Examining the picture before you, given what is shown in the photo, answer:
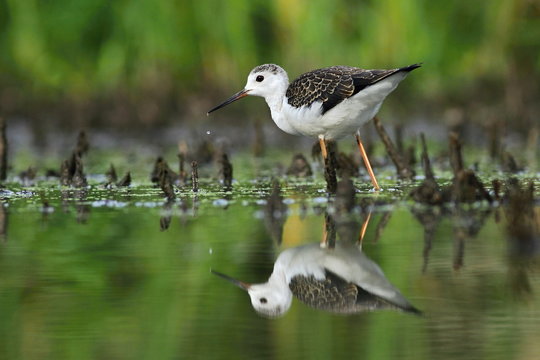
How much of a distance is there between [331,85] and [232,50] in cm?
553

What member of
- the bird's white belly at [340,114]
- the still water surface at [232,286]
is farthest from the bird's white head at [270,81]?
the still water surface at [232,286]

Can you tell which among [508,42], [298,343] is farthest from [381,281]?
[508,42]

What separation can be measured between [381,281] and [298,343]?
983mm

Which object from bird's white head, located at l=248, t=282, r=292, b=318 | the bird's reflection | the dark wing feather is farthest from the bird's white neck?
bird's white head, located at l=248, t=282, r=292, b=318

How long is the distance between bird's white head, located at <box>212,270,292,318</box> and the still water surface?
4 centimetres

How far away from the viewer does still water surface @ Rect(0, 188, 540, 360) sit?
12.5 feet

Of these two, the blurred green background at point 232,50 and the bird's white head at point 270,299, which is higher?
the blurred green background at point 232,50

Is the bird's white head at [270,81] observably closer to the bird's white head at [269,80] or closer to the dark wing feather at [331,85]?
the bird's white head at [269,80]

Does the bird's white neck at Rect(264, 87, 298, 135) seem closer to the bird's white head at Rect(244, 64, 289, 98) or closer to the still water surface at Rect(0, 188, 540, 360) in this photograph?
the bird's white head at Rect(244, 64, 289, 98)

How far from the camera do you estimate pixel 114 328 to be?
4.10 metres

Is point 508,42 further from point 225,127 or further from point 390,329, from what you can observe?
point 390,329

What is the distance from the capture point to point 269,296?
445 centimetres

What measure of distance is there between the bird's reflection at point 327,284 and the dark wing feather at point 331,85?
2.21m

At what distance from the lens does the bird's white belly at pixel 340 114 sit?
7.77 m
